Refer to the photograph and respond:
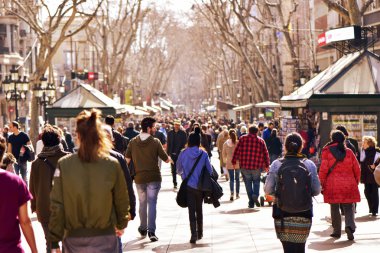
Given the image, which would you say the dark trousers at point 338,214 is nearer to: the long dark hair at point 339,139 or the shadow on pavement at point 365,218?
the long dark hair at point 339,139

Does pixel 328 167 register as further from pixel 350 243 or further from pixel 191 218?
pixel 191 218

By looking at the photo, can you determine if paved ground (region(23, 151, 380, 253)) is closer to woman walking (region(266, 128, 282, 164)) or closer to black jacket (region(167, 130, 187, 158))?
black jacket (region(167, 130, 187, 158))

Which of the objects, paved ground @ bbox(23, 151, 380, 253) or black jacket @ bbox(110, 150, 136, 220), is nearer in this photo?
black jacket @ bbox(110, 150, 136, 220)

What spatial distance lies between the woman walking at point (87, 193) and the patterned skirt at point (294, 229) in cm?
286

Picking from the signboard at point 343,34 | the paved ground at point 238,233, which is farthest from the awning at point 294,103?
the paved ground at point 238,233

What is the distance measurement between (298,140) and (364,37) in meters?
16.8

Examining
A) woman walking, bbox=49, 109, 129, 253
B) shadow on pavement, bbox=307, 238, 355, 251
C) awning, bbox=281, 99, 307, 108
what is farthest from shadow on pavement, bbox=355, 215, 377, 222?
awning, bbox=281, 99, 307, 108

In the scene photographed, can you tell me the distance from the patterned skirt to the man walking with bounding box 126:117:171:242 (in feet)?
13.6

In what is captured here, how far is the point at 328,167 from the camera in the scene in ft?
42.7

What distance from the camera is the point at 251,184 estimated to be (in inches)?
710

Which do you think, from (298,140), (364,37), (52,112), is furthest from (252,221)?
(52,112)

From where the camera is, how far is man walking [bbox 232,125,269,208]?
17.9 metres

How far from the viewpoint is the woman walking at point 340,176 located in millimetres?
12945

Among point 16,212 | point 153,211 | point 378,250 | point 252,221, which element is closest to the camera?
point 16,212
